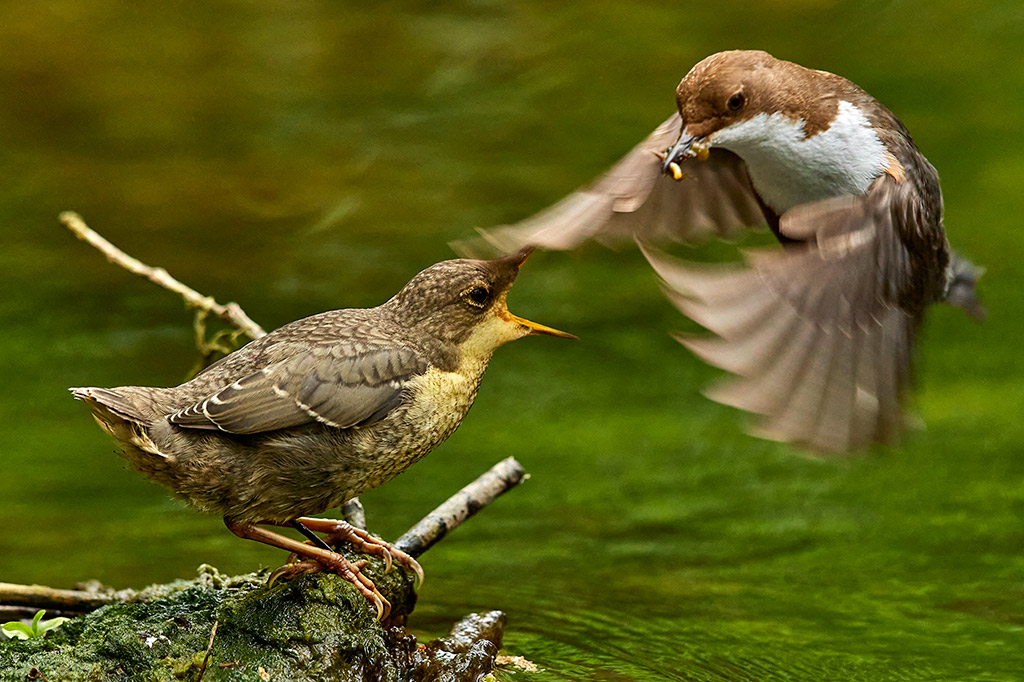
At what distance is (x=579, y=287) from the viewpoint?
9.36 m

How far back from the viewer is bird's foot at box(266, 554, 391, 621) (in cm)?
404

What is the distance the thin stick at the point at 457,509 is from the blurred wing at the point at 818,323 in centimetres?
104

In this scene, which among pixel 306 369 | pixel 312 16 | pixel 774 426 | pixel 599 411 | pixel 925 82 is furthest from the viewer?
pixel 312 16

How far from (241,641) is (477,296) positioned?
3.95 feet

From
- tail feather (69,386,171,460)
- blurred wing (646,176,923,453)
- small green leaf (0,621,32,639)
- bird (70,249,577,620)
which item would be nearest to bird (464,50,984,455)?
blurred wing (646,176,923,453)

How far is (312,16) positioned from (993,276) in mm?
5926

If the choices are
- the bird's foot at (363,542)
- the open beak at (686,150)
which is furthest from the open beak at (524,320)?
the bird's foot at (363,542)

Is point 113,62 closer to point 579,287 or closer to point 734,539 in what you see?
point 579,287

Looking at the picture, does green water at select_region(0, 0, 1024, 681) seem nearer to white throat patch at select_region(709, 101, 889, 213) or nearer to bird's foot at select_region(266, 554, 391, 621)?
bird's foot at select_region(266, 554, 391, 621)

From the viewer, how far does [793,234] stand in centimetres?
376

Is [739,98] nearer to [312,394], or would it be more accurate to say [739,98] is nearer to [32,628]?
[312,394]

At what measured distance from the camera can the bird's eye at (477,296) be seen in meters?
4.20

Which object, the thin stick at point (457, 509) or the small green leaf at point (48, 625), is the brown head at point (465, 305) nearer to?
the thin stick at point (457, 509)

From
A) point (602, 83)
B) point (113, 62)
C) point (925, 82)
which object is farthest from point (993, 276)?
point (113, 62)
